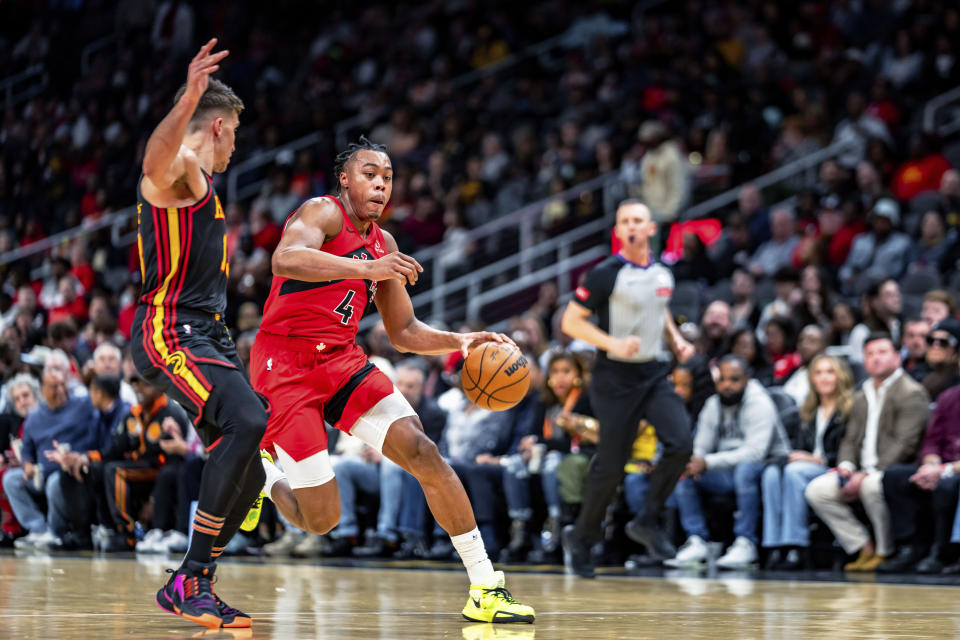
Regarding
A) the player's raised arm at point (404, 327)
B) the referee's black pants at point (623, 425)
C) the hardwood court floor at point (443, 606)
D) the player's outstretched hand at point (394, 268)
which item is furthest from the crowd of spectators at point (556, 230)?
the player's outstretched hand at point (394, 268)

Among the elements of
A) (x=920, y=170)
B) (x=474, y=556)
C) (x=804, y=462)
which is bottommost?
(x=474, y=556)

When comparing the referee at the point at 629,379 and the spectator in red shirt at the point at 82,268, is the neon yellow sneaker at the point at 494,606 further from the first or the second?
the spectator in red shirt at the point at 82,268

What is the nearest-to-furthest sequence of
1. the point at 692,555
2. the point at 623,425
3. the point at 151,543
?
the point at 623,425 < the point at 692,555 < the point at 151,543

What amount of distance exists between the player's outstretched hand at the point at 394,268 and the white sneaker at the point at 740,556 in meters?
4.51

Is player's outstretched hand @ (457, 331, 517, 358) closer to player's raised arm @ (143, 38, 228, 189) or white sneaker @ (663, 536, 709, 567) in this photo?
player's raised arm @ (143, 38, 228, 189)

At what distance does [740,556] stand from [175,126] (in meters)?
5.37

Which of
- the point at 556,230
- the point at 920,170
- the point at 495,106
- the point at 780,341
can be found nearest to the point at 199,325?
the point at 780,341

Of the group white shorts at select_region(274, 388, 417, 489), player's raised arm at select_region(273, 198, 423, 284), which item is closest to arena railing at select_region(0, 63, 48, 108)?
player's raised arm at select_region(273, 198, 423, 284)

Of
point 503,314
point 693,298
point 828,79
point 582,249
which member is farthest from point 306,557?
point 828,79

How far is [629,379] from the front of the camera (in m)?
7.96

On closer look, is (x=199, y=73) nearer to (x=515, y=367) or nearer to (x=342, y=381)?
(x=342, y=381)

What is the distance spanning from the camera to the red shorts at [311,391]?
18.4 ft

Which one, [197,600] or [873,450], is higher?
[873,450]

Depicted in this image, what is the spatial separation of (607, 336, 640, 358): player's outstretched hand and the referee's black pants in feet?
0.97
